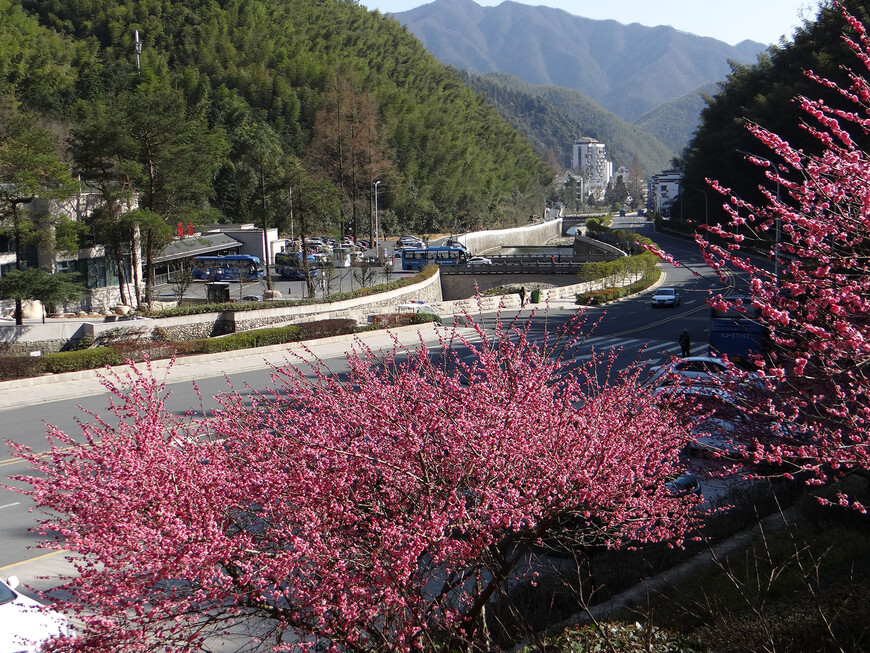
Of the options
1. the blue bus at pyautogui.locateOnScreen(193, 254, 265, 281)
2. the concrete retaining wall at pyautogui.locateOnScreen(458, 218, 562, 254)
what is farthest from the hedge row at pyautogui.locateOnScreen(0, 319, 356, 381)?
the concrete retaining wall at pyautogui.locateOnScreen(458, 218, 562, 254)

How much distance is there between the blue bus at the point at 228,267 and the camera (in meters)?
53.8

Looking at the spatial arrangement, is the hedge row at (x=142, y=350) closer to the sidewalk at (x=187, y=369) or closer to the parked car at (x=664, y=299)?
the sidewalk at (x=187, y=369)

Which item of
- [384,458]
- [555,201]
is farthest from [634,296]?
[555,201]

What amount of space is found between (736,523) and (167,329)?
77.8 ft

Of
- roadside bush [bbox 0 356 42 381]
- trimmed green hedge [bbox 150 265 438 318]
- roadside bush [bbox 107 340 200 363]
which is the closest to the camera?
roadside bush [bbox 0 356 42 381]

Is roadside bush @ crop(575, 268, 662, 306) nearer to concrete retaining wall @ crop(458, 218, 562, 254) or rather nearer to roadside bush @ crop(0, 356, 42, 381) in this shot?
roadside bush @ crop(0, 356, 42, 381)

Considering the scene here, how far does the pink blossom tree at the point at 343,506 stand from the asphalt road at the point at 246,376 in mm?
1430

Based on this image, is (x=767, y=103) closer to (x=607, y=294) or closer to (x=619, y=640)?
(x=607, y=294)

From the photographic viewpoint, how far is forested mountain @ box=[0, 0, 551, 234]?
3738 cm

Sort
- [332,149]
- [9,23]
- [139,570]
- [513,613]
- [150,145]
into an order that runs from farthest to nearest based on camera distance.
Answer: [9,23], [332,149], [150,145], [513,613], [139,570]

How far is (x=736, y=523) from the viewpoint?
11305 millimetres

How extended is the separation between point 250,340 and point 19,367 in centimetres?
791

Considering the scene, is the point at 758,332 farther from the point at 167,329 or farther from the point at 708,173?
the point at 708,173

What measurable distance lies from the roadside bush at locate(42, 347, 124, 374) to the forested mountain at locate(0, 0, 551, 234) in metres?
13.0
